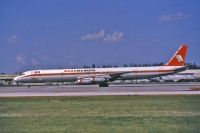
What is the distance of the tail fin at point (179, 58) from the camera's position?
8339 cm

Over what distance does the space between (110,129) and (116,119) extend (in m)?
3.30

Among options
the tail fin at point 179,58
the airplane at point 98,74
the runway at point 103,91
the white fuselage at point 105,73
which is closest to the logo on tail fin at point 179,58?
the tail fin at point 179,58

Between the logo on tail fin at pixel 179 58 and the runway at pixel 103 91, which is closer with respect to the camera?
the runway at pixel 103 91

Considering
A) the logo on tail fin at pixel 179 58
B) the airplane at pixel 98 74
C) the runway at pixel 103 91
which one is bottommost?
the runway at pixel 103 91

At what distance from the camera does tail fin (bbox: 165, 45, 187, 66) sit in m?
83.4

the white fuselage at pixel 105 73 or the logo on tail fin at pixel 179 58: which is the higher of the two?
the logo on tail fin at pixel 179 58

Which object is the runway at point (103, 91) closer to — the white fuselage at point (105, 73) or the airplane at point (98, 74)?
the airplane at point (98, 74)

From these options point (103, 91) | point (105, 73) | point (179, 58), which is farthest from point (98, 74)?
point (103, 91)

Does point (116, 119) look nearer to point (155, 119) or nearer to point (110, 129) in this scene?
point (155, 119)

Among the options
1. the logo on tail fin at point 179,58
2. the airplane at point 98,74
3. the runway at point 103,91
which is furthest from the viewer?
the logo on tail fin at point 179,58

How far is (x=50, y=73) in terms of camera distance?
80.9m

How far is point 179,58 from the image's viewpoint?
84.9 metres

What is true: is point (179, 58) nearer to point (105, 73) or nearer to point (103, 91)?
point (105, 73)

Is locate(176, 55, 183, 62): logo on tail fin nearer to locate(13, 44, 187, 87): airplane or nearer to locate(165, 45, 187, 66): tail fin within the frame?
locate(165, 45, 187, 66): tail fin
